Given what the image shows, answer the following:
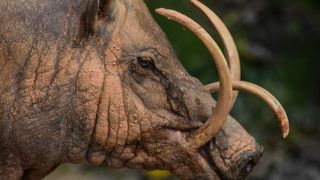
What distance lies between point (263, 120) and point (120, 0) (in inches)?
155

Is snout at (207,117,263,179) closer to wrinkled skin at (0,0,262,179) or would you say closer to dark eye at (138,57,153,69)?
wrinkled skin at (0,0,262,179)

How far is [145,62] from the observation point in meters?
3.85

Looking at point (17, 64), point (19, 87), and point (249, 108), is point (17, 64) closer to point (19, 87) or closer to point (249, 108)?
point (19, 87)

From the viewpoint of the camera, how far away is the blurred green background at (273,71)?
23.5ft

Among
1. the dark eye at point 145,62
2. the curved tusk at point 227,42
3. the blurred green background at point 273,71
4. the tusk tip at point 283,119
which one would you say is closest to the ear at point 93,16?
the dark eye at point 145,62

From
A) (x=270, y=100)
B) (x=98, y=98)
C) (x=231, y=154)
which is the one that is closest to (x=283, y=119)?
(x=270, y=100)

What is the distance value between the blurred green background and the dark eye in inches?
108

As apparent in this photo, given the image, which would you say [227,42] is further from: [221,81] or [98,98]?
[98,98]

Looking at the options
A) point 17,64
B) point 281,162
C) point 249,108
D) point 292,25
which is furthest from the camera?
point 292,25

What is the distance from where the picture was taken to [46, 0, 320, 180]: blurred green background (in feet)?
23.5

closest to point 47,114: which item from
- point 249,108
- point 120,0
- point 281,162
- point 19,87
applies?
point 19,87

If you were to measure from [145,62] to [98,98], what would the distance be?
0.20m

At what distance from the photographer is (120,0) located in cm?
388

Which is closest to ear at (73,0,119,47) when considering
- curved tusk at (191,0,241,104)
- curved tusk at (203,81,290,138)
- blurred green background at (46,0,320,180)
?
curved tusk at (191,0,241,104)
